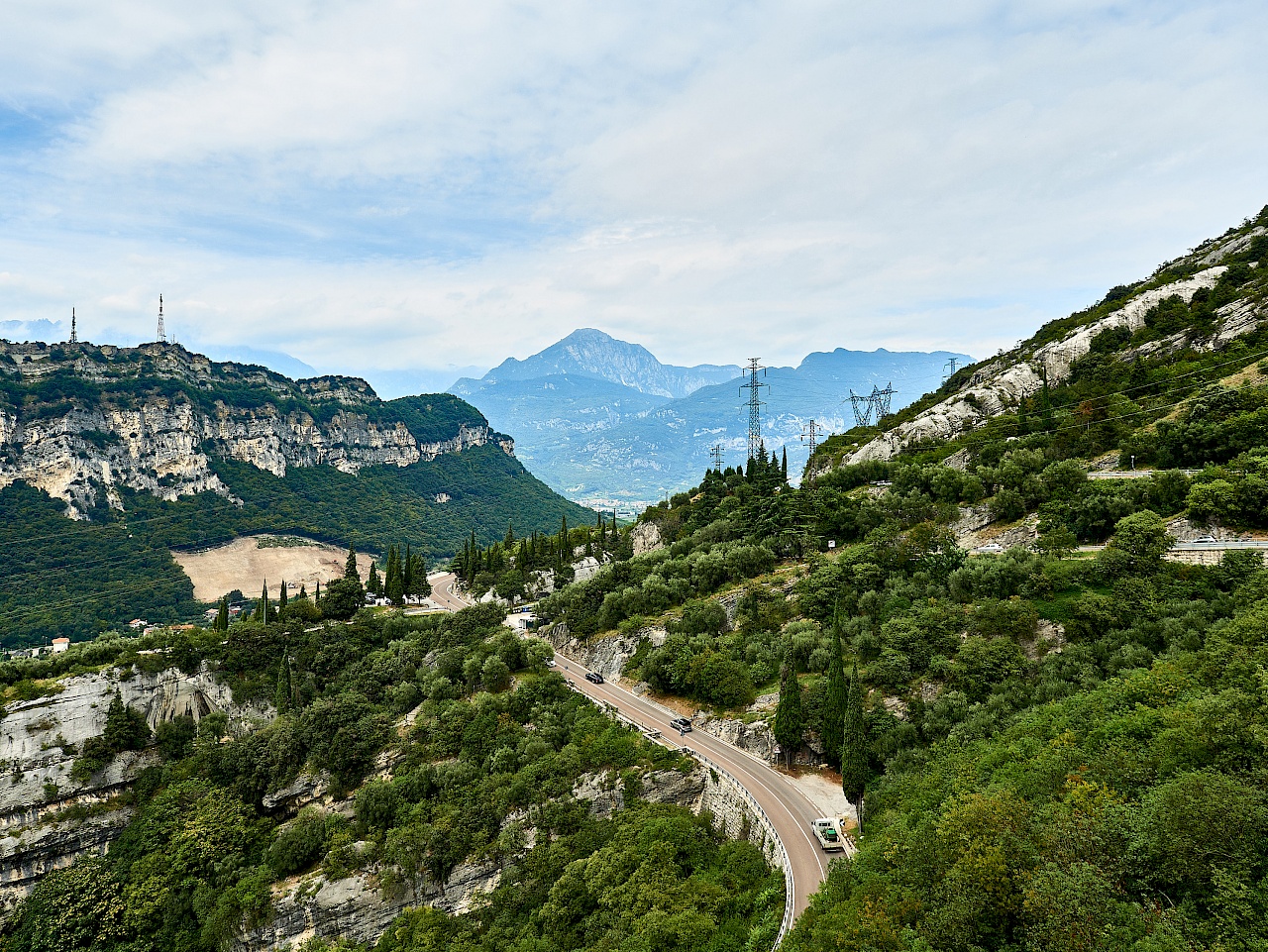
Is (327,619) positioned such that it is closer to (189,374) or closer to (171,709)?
(171,709)

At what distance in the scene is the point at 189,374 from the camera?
178 metres

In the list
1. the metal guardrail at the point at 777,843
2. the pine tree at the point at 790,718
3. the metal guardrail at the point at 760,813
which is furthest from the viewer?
the pine tree at the point at 790,718

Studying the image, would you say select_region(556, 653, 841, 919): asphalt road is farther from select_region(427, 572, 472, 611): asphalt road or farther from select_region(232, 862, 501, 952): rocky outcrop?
select_region(427, 572, 472, 611): asphalt road

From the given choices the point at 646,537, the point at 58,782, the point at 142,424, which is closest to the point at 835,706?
the point at 646,537

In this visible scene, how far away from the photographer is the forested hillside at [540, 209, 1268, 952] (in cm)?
1574

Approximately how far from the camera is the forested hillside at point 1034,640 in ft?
51.6

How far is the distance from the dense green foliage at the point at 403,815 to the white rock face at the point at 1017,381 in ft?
167

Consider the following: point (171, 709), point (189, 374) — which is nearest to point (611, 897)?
point (171, 709)

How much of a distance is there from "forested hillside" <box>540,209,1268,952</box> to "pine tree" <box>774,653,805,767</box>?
217 millimetres

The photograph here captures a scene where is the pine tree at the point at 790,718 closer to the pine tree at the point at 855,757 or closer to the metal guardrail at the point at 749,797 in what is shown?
the metal guardrail at the point at 749,797

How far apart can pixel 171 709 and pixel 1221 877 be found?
72.4m

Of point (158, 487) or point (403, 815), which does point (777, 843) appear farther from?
point (158, 487)

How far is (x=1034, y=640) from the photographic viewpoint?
3434 centimetres

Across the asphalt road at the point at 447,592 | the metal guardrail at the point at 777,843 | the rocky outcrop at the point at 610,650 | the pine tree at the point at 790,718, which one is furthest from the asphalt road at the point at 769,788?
the asphalt road at the point at 447,592
